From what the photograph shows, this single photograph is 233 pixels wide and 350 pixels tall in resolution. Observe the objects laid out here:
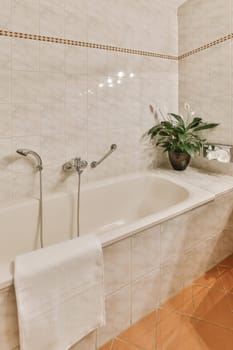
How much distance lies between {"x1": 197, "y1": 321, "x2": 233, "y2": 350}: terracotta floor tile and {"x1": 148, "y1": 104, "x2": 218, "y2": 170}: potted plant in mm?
1263

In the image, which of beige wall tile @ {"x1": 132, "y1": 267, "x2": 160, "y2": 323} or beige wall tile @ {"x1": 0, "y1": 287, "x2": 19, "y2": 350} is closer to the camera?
beige wall tile @ {"x1": 0, "y1": 287, "x2": 19, "y2": 350}

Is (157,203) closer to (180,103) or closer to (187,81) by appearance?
(180,103)

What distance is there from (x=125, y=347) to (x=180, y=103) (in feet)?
7.06

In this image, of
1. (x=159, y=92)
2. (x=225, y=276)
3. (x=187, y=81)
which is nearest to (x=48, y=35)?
(x=159, y=92)

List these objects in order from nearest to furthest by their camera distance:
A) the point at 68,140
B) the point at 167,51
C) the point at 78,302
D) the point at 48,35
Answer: the point at 78,302
the point at 48,35
the point at 68,140
the point at 167,51

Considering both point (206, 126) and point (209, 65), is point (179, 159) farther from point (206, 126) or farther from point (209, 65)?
point (209, 65)

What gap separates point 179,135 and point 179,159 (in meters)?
0.24

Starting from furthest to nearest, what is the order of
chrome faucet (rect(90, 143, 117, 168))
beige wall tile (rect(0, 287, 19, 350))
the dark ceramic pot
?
the dark ceramic pot
chrome faucet (rect(90, 143, 117, 168))
beige wall tile (rect(0, 287, 19, 350))

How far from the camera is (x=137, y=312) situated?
1283 millimetres

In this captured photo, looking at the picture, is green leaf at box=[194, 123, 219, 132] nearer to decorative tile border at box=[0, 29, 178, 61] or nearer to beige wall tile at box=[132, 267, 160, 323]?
decorative tile border at box=[0, 29, 178, 61]

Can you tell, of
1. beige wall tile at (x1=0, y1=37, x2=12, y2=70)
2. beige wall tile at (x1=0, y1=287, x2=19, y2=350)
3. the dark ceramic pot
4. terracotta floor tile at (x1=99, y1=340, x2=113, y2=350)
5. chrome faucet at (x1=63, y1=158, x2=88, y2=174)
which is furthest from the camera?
the dark ceramic pot

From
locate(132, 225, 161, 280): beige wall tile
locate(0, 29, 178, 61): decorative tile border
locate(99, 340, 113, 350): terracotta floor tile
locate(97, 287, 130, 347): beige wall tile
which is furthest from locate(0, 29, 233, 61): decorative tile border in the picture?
locate(99, 340, 113, 350): terracotta floor tile

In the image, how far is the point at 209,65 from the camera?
206 centimetres

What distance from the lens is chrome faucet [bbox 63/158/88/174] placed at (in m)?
1.75
